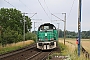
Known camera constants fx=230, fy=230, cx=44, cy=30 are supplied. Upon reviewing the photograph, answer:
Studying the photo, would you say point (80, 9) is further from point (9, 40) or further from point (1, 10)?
point (1, 10)

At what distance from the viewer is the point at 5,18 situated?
77875 millimetres

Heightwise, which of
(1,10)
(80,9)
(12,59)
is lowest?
(12,59)

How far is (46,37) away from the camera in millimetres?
30703

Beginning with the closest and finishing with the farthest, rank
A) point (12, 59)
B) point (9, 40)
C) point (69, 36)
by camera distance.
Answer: point (12, 59) < point (9, 40) < point (69, 36)

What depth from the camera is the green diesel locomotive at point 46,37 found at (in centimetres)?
2987

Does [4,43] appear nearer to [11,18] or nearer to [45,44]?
[45,44]

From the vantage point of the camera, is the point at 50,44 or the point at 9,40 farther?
the point at 9,40

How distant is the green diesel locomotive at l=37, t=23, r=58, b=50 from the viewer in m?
29.9

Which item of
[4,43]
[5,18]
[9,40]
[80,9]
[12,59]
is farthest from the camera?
[5,18]

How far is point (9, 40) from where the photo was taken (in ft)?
158

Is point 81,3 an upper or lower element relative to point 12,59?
upper

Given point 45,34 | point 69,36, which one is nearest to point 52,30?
point 45,34

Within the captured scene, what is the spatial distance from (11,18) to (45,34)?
4963 centimetres

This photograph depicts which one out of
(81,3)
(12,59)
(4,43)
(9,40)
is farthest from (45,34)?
(9,40)
